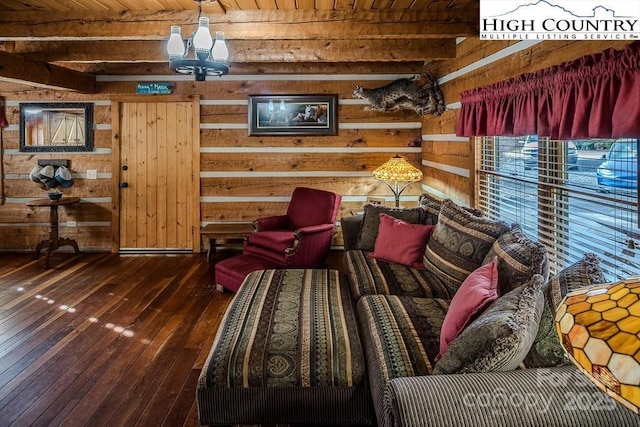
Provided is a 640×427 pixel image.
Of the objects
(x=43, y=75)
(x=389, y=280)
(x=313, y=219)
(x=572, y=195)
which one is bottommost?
(x=389, y=280)

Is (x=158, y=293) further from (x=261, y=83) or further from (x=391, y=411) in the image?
(x=391, y=411)

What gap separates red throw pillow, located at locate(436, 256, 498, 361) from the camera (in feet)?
6.35

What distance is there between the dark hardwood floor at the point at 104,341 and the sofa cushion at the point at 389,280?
44.1 inches

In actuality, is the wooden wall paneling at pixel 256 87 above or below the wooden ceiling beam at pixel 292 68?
below

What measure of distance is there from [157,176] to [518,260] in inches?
196

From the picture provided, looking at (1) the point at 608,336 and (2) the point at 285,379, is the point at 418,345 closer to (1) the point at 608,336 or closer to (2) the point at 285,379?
(2) the point at 285,379

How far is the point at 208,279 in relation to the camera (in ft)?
16.5

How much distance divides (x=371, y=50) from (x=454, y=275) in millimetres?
2604

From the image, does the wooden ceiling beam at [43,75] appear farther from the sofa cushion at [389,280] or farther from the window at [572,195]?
the window at [572,195]

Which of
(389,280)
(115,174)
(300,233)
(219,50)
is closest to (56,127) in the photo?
(115,174)

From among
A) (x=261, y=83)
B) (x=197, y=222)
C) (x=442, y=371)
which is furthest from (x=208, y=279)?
(x=442, y=371)

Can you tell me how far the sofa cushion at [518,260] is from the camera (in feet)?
7.06

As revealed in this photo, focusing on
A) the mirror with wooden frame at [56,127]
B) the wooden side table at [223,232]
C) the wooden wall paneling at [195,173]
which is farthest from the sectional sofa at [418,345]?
the mirror with wooden frame at [56,127]

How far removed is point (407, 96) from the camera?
5.38 m
